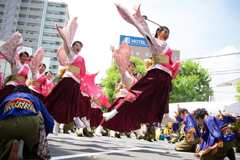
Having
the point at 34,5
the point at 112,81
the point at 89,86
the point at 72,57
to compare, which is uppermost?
the point at 34,5

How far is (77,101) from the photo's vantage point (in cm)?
537

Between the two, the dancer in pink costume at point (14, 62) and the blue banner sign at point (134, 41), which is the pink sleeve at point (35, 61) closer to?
the dancer in pink costume at point (14, 62)

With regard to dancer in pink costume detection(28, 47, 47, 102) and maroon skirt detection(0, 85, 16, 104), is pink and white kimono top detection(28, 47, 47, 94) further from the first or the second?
maroon skirt detection(0, 85, 16, 104)

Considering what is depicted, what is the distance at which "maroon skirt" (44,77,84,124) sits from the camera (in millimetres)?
5059

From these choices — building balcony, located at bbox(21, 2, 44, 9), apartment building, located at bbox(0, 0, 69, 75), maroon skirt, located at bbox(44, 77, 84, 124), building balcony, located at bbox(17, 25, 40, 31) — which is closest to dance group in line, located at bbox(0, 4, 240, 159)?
maroon skirt, located at bbox(44, 77, 84, 124)

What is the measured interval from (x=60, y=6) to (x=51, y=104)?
187ft

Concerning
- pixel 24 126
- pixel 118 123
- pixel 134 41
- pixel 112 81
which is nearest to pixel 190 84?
pixel 112 81

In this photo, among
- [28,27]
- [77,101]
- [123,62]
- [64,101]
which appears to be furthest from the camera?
[28,27]

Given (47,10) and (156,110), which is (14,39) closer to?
(156,110)

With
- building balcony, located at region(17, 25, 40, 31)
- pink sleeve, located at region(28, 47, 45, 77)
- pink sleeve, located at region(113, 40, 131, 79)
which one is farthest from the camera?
building balcony, located at region(17, 25, 40, 31)

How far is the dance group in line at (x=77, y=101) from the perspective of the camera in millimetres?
2949

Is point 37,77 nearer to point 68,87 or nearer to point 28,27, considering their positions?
point 68,87

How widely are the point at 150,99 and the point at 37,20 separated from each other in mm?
56000

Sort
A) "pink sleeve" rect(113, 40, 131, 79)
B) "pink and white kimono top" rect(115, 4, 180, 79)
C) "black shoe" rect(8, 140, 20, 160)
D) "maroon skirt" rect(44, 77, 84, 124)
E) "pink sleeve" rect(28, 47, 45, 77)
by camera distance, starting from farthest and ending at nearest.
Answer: "pink sleeve" rect(28, 47, 45, 77), "pink sleeve" rect(113, 40, 131, 79), "maroon skirt" rect(44, 77, 84, 124), "pink and white kimono top" rect(115, 4, 180, 79), "black shoe" rect(8, 140, 20, 160)
